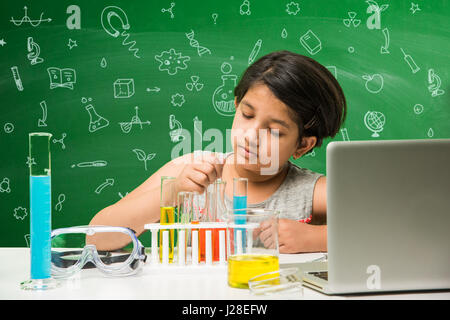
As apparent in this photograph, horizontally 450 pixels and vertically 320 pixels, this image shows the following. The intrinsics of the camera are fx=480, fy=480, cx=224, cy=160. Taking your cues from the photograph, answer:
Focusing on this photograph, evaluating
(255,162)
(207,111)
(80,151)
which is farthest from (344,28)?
(80,151)

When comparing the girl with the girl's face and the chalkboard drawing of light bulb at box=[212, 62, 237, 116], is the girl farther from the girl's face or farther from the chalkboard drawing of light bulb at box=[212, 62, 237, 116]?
the chalkboard drawing of light bulb at box=[212, 62, 237, 116]

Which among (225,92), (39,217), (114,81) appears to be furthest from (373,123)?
(39,217)

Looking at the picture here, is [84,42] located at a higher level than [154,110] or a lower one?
higher

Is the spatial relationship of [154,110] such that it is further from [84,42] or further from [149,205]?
[149,205]

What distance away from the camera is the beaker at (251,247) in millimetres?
812

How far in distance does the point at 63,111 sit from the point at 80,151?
22 centimetres

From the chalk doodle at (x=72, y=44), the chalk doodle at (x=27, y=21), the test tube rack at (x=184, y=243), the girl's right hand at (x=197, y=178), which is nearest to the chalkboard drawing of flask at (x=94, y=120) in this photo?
the chalk doodle at (x=72, y=44)

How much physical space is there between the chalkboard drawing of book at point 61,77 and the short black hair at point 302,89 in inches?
37.0

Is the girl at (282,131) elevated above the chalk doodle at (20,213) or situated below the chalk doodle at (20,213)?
above

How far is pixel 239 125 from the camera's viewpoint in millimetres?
1987

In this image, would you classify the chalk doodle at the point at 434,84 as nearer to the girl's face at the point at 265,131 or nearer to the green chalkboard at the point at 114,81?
the green chalkboard at the point at 114,81

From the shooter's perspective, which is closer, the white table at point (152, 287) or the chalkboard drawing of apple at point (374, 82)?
the white table at point (152, 287)

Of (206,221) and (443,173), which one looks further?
(206,221)

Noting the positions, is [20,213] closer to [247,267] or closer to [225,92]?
[225,92]
